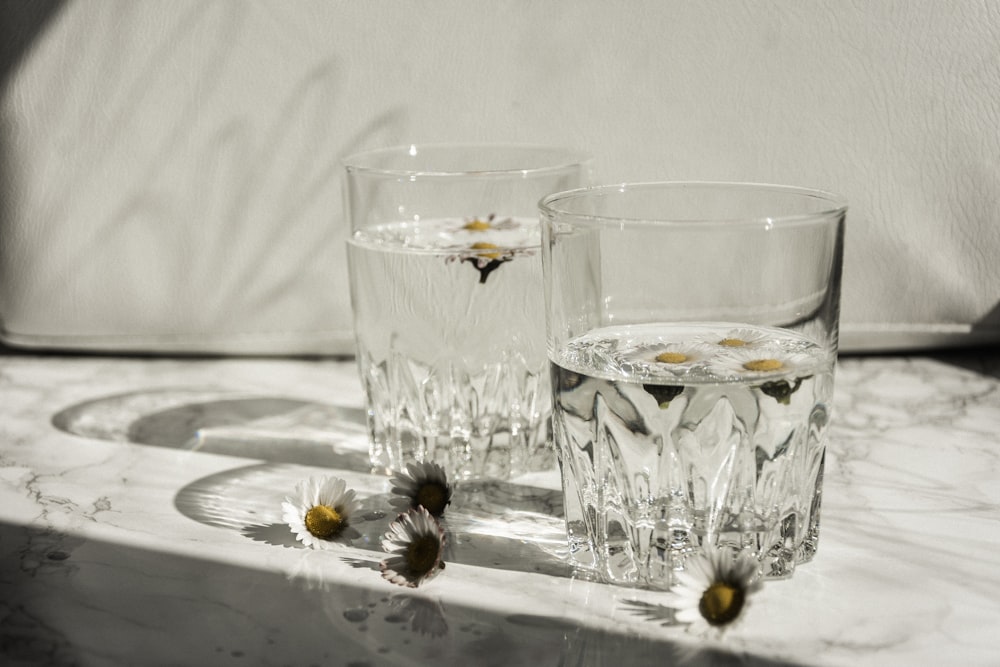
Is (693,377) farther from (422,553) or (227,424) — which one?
(227,424)

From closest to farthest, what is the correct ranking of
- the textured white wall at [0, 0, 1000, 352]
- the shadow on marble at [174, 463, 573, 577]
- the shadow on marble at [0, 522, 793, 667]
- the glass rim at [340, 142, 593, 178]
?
the shadow on marble at [0, 522, 793, 667] < the shadow on marble at [174, 463, 573, 577] < the glass rim at [340, 142, 593, 178] < the textured white wall at [0, 0, 1000, 352]

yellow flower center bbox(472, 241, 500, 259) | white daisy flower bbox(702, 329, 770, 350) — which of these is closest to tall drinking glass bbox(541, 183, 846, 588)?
white daisy flower bbox(702, 329, 770, 350)

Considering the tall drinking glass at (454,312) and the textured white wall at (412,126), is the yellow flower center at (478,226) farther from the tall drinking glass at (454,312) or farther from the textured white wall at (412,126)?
the textured white wall at (412,126)

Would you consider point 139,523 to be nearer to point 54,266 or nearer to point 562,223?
point 562,223

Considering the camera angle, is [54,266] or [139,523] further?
[54,266]

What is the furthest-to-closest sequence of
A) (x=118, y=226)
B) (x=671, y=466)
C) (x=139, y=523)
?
(x=118, y=226), (x=139, y=523), (x=671, y=466)

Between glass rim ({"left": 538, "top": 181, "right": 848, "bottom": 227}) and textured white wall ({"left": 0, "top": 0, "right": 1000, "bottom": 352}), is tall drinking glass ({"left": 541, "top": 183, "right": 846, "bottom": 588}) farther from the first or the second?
textured white wall ({"left": 0, "top": 0, "right": 1000, "bottom": 352})

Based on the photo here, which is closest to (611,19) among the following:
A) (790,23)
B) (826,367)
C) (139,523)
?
(790,23)
